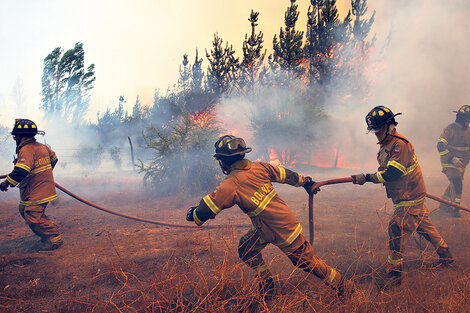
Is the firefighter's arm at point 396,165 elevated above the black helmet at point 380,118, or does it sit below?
below

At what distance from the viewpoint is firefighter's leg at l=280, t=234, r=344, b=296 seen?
Answer: 2.44 m

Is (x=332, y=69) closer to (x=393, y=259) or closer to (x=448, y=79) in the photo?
(x=448, y=79)

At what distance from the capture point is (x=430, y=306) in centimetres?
233

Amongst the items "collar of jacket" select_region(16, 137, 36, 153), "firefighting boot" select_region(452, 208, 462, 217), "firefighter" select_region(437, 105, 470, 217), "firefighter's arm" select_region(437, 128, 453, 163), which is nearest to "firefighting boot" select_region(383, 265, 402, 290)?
"firefighter" select_region(437, 105, 470, 217)

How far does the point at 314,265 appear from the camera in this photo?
2.44m

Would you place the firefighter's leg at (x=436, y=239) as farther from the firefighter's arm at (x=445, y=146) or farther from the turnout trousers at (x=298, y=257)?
the firefighter's arm at (x=445, y=146)

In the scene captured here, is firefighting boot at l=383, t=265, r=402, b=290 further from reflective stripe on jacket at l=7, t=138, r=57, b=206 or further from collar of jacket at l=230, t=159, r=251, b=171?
reflective stripe on jacket at l=7, t=138, r=57, b=206

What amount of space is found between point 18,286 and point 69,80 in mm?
29049

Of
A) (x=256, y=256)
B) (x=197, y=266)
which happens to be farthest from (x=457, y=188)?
(x=197, y=266)

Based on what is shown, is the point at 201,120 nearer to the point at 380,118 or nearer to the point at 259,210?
the point at 380,118

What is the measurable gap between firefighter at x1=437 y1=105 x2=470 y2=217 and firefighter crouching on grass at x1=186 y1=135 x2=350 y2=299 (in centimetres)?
477

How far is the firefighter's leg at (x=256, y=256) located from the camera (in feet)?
8.84

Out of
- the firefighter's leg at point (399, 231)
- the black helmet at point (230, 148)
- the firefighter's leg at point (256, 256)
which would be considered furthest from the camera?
the firefighter's leg at point (399, 231)

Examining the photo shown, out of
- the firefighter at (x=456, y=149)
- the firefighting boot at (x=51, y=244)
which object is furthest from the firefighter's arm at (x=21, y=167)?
the firefighter at (x=456, y=149)
